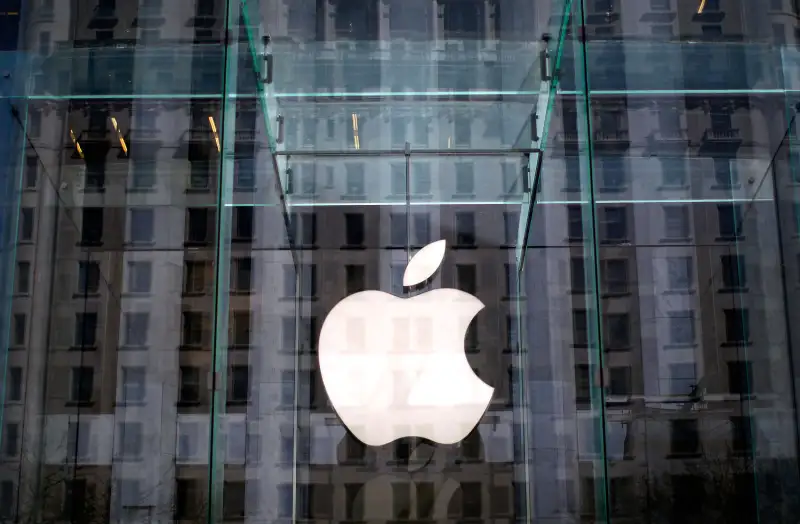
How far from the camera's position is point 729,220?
3959 mm

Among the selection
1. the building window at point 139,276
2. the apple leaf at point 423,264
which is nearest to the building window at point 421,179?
the apple leaf at point 423,264

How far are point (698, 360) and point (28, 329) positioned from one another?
2354 mm

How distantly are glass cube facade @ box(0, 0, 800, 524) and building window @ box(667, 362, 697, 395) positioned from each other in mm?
14

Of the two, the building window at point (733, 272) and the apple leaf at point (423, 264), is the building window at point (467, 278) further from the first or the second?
the building window at point (733, 272)

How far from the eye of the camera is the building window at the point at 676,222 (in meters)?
3.93

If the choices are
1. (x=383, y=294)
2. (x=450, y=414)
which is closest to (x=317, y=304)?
(x=383, y=294)

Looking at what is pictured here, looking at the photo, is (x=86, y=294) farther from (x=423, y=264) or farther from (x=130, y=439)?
(x=423, y=264)

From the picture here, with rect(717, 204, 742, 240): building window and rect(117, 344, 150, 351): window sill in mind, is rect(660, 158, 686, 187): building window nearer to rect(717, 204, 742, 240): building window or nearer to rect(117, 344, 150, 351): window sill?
rect(717, 204, 742, 240): building window

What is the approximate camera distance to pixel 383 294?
3.96 m

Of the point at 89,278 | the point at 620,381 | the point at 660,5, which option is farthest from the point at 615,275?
the point at 89,278

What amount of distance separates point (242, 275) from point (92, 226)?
571mm

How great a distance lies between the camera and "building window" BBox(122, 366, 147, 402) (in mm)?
3547

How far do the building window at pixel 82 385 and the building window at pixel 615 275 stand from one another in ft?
6.05

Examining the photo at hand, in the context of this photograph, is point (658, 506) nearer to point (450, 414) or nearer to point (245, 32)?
point (450, 414)
